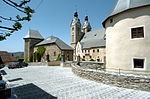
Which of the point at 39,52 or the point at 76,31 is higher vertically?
the point at 76,31

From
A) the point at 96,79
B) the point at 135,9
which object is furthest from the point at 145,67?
the point at 135,9

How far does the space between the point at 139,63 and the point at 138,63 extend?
8cm

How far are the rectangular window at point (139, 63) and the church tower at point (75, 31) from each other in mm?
42631

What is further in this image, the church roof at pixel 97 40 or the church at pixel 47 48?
the church roof at pixel 97 40

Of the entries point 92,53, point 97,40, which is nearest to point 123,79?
point 92,53

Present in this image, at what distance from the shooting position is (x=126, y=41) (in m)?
10.2

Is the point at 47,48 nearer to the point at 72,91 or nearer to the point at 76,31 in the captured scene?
the point at 76,31

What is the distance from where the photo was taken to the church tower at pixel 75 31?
5228 cm

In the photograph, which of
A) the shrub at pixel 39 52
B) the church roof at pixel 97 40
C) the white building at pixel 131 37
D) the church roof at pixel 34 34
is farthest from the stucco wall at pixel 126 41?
the church roof at pixel 34 34

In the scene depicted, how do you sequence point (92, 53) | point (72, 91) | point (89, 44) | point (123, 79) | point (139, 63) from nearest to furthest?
1. point (72, 91)
2. point (123, 79)
3. point (139, 63)
4. point (92, 53)
5. point (89, 44)

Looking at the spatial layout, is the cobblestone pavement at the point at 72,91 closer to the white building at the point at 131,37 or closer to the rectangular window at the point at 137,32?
the white building at the point at 131,37

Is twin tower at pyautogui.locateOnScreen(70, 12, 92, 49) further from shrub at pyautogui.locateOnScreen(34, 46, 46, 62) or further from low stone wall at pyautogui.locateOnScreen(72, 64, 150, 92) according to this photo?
low stone wall at pyautogui.locateOnScreen(72, 64, 150, 92)

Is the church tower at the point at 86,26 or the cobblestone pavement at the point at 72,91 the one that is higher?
the church tower at the point at 86,26

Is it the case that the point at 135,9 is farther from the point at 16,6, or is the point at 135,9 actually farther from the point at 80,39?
the point at 80,39
